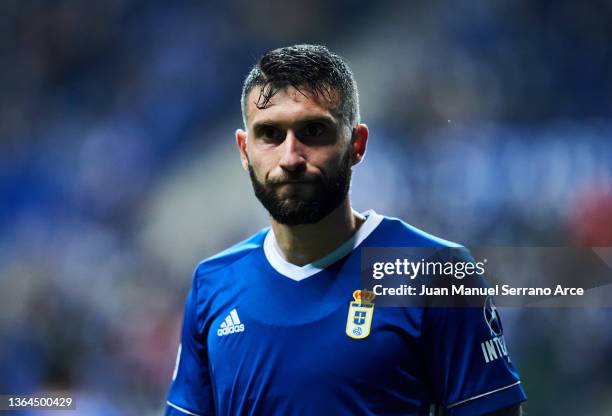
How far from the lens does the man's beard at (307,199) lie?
5.83 ft

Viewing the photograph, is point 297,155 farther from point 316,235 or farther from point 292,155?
point 316,235

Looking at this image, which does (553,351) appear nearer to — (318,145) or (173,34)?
(318,145)

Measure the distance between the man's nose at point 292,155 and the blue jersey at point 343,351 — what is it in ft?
0.95

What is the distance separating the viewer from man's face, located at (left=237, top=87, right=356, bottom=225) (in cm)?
176

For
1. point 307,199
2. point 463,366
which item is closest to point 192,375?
point 307,199

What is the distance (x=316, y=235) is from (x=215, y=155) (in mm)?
1743

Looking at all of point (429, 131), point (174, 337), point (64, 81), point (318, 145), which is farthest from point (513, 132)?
point (64, 81)

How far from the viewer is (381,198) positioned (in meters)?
3.24

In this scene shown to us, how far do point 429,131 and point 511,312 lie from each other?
91 centimetres

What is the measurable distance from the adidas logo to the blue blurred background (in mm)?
1311

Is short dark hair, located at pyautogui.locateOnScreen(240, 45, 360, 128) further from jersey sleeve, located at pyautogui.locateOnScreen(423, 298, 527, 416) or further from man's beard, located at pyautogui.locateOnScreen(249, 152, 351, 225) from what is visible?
jersey sleeve, located at pyautogui.locateOnScreen(423, 298, 527, 416)

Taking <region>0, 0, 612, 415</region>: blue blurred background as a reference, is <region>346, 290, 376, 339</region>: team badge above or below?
below

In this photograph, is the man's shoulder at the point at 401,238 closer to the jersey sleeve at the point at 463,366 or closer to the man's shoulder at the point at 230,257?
the jersey sleeve at the point at 463,366

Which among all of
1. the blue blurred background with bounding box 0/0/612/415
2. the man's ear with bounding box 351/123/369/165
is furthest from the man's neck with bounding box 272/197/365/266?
the blue blurred background with bounding box 0/0/612/415
